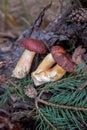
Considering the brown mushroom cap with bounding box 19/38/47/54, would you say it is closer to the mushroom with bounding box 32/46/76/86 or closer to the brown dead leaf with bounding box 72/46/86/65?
the mushroom with bounding box 32/46/76/86

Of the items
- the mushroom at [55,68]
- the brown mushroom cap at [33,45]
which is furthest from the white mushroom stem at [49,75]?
the brown mushroom cap at [33,45]

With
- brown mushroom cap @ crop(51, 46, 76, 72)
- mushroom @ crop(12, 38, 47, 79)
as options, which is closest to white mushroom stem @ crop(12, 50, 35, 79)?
mushroom @ crop(12, 38, 47, 79)

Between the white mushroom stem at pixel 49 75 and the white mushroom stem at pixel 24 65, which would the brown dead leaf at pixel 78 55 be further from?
the white mushroom stem at pixel 24 65

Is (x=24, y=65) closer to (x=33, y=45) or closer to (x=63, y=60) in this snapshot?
(x=33, y=45)

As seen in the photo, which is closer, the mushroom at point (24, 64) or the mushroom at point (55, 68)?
the mushroom at point (55, 68)

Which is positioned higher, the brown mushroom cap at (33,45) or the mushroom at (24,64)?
the brown mushroom cap at (33,45)

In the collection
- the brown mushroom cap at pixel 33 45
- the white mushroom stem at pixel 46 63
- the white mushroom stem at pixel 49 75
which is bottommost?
the white mushroom stem at pixel 49 75
